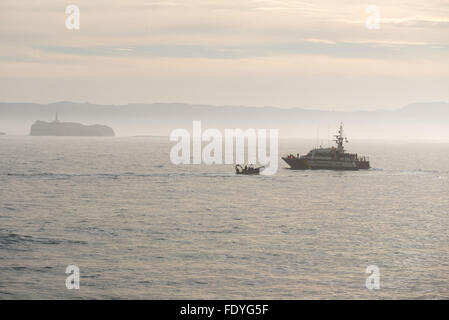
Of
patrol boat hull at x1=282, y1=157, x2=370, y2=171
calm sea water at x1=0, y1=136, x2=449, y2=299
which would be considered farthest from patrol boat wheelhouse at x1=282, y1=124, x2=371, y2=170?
calm sea water at x1=0, y1=136, x2=449, y2=299

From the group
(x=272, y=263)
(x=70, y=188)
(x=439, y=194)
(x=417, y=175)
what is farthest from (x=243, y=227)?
(x=417, y=175)

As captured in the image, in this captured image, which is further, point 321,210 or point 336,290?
point 321,210

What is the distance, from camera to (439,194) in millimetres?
106875

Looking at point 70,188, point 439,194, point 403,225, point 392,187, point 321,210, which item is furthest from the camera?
point 392,187

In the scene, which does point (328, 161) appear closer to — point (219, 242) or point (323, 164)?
point (323, 164)

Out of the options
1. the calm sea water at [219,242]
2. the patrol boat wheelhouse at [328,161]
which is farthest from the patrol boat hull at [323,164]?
the calm sea water at [219,242]

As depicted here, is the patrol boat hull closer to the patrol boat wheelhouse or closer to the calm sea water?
the patrol boat wheelhouse

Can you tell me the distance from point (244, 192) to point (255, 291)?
62362mm

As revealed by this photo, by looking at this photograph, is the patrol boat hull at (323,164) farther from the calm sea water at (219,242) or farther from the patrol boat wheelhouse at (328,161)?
the calm sea water at (219,242)

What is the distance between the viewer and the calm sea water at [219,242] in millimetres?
39375

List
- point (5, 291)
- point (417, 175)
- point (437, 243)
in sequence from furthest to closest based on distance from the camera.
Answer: point (417, 175) < point (437, 243) < point (5, 291)

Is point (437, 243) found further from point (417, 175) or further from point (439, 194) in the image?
point (417, 175)

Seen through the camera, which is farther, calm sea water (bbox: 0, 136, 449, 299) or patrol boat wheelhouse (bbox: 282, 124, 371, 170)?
patrol boat wheelhouse (bbox: 282, 124, 371, 170)

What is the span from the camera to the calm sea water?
39375 millimetres
